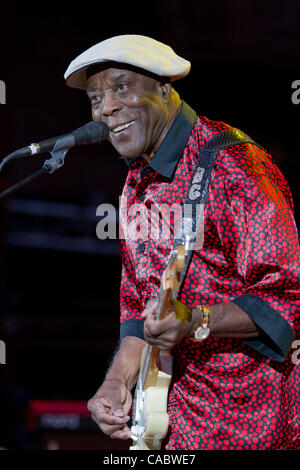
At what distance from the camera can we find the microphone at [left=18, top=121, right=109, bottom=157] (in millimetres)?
2174

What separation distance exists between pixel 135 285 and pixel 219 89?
344 cm

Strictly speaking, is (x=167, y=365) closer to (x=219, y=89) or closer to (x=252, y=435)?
(x=252, y=435)

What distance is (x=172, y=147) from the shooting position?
2.67 m

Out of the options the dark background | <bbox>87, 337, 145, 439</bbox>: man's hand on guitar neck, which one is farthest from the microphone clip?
the dark background

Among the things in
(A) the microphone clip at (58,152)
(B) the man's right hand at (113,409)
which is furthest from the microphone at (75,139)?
(B) the man's right hand at (113,409)

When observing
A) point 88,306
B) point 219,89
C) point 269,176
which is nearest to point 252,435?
point 269,176

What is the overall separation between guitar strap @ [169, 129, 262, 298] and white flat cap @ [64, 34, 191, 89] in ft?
1.21

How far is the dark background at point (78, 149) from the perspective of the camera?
5.97m

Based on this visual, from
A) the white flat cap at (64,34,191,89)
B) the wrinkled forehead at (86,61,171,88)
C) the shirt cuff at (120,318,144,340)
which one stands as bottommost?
the shirt cuff at (120,318,144,340)

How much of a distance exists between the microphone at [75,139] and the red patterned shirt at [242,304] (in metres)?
0.41

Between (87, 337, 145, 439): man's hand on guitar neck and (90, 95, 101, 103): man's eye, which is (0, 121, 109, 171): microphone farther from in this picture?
(87, 337, 145, 439): man's hand on guitar neck

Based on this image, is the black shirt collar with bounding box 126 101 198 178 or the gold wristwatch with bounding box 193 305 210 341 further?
the black shirt collar with bounding box 126 101 198 178

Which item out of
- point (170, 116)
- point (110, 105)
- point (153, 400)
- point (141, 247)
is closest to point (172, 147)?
point (170, 116)
